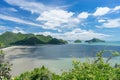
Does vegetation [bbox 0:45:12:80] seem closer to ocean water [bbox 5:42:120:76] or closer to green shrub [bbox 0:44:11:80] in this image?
green shrub [bbox 0:44:11:80]

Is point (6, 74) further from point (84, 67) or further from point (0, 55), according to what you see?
point (84, 67)

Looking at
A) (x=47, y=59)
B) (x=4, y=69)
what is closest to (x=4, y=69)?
(x=4, y=69)

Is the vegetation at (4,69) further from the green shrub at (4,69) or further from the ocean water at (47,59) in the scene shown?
the ocean water at (47,59)

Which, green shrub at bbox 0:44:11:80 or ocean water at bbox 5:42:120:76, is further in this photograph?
ocean water at bbox 5:42:120:76

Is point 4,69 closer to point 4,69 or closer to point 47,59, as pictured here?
point 4,69

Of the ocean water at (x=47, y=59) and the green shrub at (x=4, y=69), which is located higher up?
the green shrub at (x=4, y=69)

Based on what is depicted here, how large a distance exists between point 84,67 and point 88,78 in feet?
3.00

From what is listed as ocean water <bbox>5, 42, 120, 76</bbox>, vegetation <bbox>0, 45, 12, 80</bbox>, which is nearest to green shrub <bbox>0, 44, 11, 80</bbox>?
vegetation <bbox>0, 45, 12, 80</bbox>

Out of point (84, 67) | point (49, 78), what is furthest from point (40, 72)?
point (84, 67)

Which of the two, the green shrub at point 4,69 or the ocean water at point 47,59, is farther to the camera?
the ocean water at point 47,59

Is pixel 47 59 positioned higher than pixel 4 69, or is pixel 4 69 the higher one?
pixel 4 69

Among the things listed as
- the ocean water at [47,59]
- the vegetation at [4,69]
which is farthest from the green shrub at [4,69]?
the ocean water at [47,59]

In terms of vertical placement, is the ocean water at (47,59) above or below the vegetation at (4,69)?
below

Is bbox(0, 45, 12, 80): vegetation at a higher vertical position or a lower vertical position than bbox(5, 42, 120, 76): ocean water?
higher
